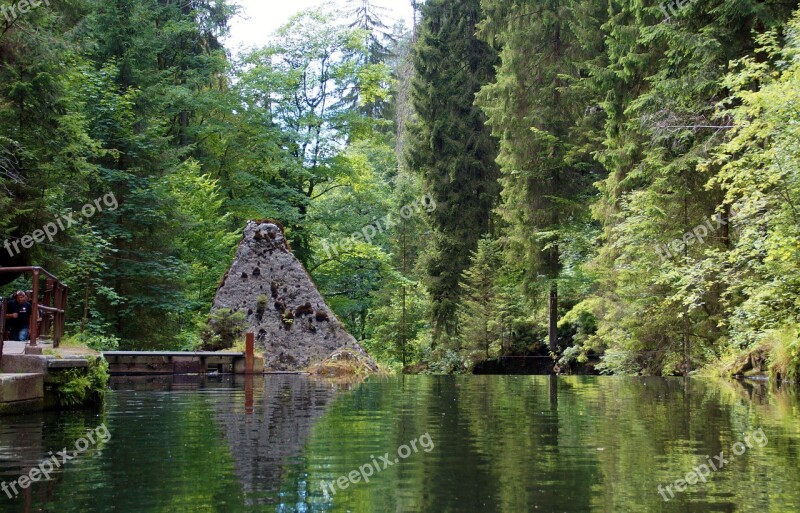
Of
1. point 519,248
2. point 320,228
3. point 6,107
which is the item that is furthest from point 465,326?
point 6,107

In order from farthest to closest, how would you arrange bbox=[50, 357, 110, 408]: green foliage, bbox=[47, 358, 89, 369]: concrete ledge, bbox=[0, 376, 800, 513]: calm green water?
bbox=[50, 357, 110, 408]: green foliage → bbox=[47, 358, 89, 369]: concrete ledge → bbox=[0, 376, 800, 513]: calm green water

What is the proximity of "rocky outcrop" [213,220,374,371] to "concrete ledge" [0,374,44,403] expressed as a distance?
42.1 ft

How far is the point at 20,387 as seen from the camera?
10.2m

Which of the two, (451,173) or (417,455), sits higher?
(451,173)

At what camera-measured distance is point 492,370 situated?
35.9 m

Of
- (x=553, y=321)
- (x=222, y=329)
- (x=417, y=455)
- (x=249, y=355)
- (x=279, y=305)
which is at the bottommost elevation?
(x=417, y=455)

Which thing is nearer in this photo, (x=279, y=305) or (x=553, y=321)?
(x=279, y=305)

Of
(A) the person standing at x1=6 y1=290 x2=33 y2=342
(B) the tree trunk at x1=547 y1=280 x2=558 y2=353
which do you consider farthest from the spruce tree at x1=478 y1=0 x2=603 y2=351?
(A) the person standing at x1=6 y1=290 x2=33 y2=342

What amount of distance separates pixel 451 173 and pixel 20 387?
28.4 m

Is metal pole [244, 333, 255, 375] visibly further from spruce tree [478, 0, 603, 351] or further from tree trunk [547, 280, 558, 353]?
tree trunk [547, 280, 558, 353]

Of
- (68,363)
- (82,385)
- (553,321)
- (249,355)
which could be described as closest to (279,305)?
(249,355)

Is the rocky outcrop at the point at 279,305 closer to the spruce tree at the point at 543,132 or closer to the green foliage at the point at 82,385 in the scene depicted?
the spruce tree at the point at 543,132

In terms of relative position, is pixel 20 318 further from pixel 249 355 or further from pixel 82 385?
pixel 249 355

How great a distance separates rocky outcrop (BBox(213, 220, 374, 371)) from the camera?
934 inches
